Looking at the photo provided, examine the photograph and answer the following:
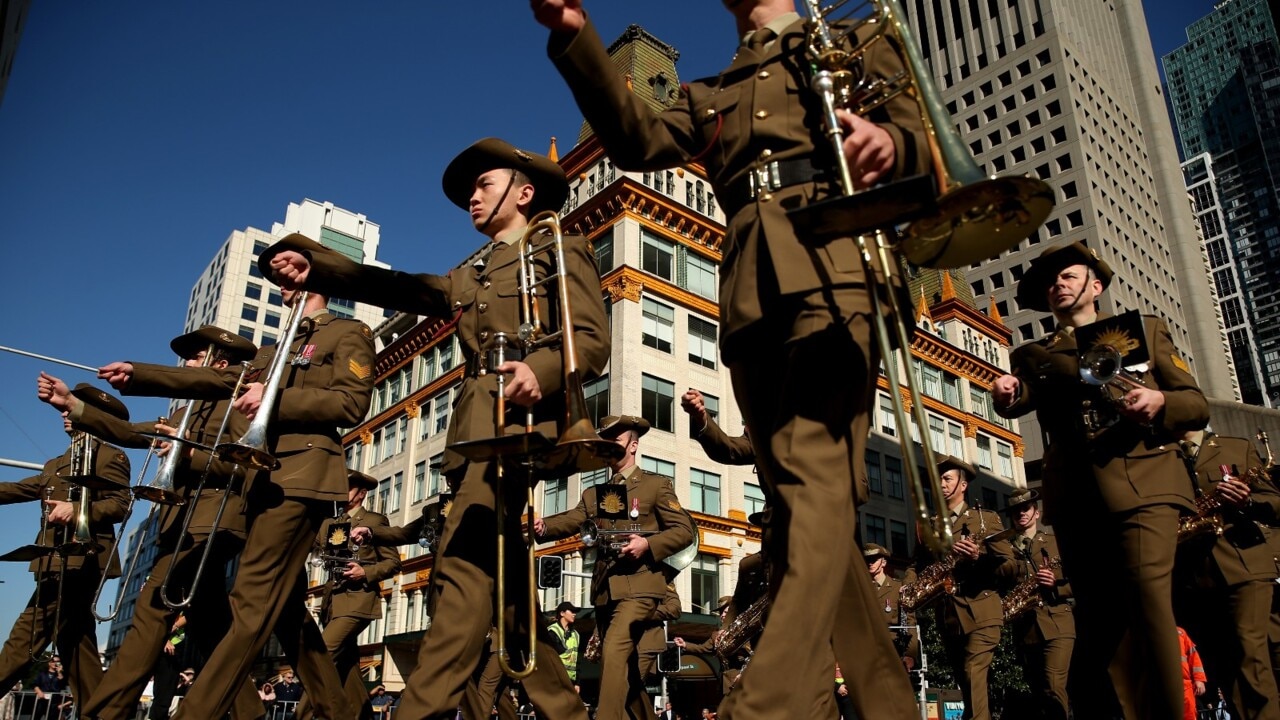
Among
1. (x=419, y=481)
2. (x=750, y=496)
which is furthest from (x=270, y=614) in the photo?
(x=419, y=481)

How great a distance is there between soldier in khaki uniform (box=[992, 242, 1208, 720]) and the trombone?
6.66 feet

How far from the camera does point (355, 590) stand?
11.4m

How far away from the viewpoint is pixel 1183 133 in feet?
536

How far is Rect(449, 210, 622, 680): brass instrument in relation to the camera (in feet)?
11.6

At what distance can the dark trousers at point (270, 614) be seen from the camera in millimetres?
4277

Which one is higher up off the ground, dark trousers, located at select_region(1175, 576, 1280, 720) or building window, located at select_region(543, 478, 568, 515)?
building window, located at select_region(543, 478, 568, 515)

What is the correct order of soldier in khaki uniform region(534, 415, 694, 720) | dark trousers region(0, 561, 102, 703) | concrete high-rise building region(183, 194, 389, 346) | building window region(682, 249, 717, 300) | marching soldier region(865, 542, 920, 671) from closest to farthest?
dark trousers region(0, 561, 102, 703) → soldier in khaki uniform region(534, 415, 694, 720) → marching soldier region(865, 542, 920, 671) → building window region(682, 249, 717, 300) → concrete high-rise building region(183, 194, 389, 346)

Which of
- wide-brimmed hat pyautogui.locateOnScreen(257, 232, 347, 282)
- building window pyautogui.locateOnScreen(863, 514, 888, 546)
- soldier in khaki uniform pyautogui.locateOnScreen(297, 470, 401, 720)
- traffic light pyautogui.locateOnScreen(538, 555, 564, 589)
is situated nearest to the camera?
wide-brimmed hat pyautogui.locateOnScreen(257, 232, 347, 282)

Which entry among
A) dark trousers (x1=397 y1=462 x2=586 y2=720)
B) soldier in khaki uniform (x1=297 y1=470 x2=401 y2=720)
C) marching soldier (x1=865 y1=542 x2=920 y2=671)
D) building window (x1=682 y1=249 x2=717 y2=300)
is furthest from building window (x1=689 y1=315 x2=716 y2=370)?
dark trousers (x1=397 y1=462 x2=586 y2=720)

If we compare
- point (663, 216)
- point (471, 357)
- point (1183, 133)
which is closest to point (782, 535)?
point (471, 357)

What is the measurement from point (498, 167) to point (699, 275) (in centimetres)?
3164

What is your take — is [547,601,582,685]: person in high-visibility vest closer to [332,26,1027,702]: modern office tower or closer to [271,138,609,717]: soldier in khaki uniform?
[332,26,1027,702]: modern office tower

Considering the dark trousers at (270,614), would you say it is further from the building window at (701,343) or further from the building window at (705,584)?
the building window at (701,343)

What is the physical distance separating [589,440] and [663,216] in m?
32.3
